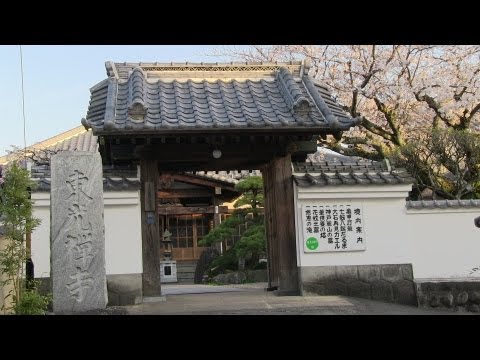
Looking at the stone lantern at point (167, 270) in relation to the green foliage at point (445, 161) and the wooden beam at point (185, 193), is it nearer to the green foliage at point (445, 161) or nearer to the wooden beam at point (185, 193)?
the wooden beam at point (185, 193)

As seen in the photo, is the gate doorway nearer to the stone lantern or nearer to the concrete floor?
the concrete floor

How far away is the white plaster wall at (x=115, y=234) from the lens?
9.75 m

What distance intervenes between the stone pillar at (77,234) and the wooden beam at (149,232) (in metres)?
2.14

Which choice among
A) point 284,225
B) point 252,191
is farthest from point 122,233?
point 252,191

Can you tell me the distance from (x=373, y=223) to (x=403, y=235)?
581 millimetres

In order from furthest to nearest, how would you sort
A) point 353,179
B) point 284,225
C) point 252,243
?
point 252,243 → point 353,179 → point 284,225

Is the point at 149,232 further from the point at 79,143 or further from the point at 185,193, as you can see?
the point at 79,143

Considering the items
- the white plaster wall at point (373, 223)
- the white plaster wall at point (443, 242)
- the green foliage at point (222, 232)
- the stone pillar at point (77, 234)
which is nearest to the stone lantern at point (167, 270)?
the green foliage at point (222, 232)

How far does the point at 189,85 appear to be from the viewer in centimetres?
1141

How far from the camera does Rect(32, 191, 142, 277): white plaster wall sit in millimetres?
9750

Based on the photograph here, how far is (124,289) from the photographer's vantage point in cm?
979
